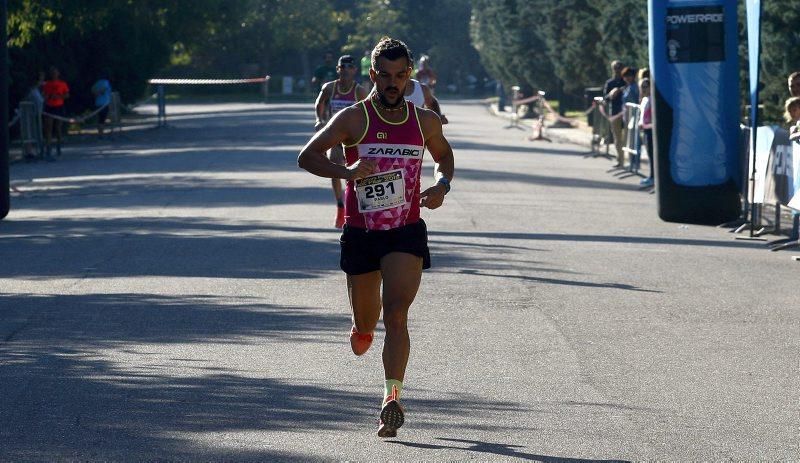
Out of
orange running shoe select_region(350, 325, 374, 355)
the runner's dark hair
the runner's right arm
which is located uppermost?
the runner's dark hair

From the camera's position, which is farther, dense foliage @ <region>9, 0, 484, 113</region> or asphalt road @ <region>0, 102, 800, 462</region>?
dense foliage @ <region>9, 0, 484, 113</region>

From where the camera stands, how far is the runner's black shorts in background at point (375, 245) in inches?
286

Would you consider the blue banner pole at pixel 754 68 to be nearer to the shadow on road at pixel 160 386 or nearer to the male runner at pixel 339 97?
the male runner at pixel 339 97

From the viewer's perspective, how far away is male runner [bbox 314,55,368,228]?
16578 millimetres

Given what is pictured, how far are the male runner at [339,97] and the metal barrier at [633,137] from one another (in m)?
9.64

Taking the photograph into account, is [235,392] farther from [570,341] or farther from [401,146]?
[570,341]

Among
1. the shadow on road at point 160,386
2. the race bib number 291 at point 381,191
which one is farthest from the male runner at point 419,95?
the race bib number 291 at point 381,191

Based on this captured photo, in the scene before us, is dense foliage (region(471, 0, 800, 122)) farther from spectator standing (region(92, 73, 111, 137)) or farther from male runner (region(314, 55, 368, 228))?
spectator standing (region(92, 73, 111, 137))

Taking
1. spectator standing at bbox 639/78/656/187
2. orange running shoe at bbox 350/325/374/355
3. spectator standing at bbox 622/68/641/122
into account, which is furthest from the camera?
spectator standing at bbox 622/68/641/122

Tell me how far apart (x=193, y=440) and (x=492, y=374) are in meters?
2.30

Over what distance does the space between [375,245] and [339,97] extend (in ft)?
31.5

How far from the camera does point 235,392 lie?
805 cm

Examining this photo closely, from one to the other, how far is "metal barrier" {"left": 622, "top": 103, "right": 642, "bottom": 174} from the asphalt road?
5879mm

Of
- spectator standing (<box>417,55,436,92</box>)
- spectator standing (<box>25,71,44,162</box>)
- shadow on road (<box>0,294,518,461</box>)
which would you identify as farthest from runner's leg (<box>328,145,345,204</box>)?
spectator standing (<box>417,55,436,92</box>)
